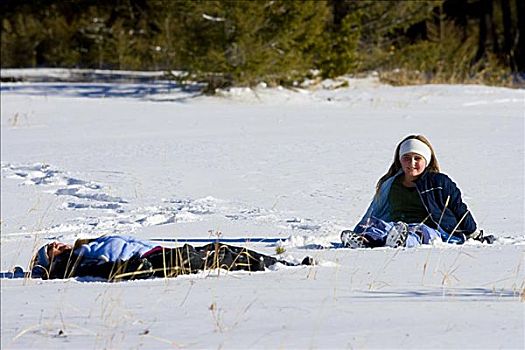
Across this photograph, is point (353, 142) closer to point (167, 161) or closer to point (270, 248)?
point (167, 161)

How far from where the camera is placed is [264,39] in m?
19.1

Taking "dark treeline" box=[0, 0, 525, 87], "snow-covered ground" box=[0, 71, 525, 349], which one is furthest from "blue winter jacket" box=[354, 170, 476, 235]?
"dark treeline" box=[0, 0, 525, 87]

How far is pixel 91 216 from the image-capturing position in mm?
8359

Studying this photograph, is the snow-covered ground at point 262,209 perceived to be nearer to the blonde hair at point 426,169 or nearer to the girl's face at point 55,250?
the girl's face at point 55,250

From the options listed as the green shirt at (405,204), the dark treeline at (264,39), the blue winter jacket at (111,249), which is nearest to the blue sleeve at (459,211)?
the green shirt at (405,204)

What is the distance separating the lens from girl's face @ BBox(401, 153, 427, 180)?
7016 mm

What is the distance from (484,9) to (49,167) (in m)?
24.1

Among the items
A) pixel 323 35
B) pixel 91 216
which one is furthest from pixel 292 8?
pixel 91 216

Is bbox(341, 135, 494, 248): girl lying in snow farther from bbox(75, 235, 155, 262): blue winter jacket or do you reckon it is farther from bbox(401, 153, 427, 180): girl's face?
bbox(75, 235, 155, 262): blue winter jacket

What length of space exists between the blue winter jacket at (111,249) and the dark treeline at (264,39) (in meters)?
13.0

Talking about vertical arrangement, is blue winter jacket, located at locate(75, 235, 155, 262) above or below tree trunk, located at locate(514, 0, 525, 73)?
below

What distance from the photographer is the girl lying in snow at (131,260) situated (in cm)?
549

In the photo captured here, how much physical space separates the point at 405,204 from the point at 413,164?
28cm

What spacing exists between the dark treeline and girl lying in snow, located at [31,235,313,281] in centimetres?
1305
